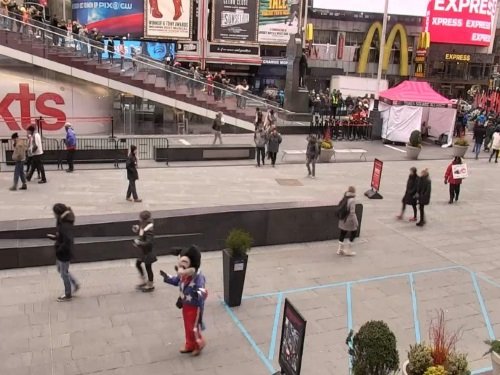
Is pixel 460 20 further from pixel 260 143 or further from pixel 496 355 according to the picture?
pixel 496 355

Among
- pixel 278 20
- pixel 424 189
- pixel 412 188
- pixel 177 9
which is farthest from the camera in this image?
pixel 278 20

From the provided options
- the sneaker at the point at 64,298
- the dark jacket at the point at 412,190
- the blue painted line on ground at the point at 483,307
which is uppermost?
the dark jacket at the point at 412,190

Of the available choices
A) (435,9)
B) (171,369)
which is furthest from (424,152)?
(435,9)

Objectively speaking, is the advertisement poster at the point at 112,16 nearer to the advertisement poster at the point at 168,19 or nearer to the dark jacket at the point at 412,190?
the advertisement poster at the point at 168,19

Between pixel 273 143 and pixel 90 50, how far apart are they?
1055cm

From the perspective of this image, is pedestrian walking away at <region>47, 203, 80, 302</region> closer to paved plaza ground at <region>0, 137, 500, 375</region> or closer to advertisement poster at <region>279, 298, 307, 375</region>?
paved plaza ground at <region>0, 137, 500, 375</region>

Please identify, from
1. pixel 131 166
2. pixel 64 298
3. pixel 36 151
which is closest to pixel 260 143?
pixel 131 166

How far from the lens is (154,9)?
39.1 metres

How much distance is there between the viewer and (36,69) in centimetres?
2445

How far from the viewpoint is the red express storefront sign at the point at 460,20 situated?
4719cm

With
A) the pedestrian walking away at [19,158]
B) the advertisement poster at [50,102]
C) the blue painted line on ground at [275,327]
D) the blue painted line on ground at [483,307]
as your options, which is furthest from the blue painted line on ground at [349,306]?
the advertisement poster at [50,102]

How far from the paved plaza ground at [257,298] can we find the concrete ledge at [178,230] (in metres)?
0.26

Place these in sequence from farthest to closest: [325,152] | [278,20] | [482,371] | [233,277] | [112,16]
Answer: [278,20] → [112,16] → [325,152] → [233,277] → [482,371]

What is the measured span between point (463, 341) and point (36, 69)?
22015mm
